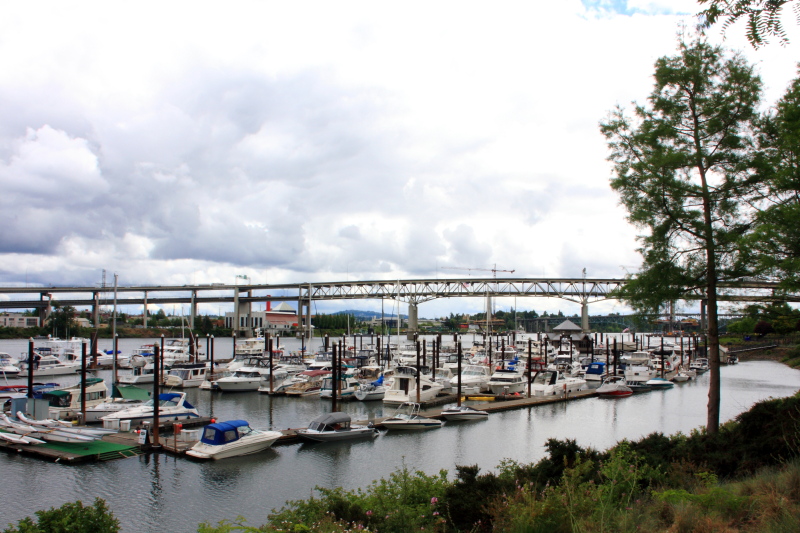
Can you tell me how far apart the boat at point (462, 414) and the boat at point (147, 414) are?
1544cm

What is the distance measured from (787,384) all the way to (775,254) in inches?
2225

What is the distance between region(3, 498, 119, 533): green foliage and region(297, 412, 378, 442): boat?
19.1 metres

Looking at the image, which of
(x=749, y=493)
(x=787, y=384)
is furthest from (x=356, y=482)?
(x=787, y=384)

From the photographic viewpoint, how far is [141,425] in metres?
30.8

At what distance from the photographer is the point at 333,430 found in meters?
29.5

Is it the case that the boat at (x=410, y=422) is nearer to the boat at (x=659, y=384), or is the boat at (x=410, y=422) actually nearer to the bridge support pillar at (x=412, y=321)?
the boat at (x=659, y=384)

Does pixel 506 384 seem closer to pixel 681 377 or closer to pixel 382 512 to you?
pixel 681 377

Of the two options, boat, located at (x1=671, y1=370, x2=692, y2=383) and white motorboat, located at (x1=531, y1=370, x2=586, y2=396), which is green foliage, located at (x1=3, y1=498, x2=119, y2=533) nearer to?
white motorboat, located at (x1=531, y1=370, x2=586, y2=396)

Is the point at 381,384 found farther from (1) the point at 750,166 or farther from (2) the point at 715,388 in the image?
(1) the point at 750,166

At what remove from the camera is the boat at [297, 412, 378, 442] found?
29.1 metres

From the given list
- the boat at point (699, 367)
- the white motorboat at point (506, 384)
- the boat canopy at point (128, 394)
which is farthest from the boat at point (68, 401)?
the boat at point (699, 367)

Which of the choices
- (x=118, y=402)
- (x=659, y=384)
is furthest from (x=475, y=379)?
(x=118, y=402)

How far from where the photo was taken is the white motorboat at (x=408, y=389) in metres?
42.6

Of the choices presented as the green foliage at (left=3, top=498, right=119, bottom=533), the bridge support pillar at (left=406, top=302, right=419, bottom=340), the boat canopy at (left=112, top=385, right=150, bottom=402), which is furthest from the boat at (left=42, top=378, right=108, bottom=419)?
the bridge support pillar at (left=406, top=302, right=419, bottom=340)
